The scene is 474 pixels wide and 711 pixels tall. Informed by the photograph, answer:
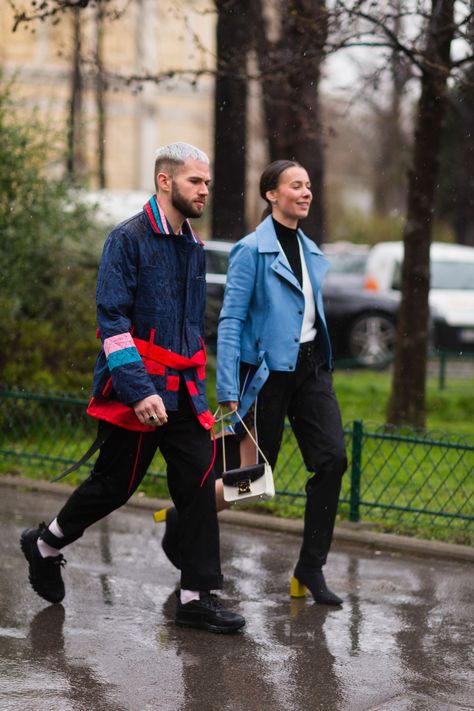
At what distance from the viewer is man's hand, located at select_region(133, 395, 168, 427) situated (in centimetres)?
479

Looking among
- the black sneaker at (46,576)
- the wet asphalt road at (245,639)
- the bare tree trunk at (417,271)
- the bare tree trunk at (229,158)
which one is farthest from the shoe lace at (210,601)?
the bare tree trunk at (229,158)

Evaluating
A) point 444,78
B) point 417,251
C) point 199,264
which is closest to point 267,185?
point 199,264

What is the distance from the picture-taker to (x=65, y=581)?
232 inches

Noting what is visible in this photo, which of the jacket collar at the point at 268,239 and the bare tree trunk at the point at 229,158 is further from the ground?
the bare tree trunk at the point at 229,158

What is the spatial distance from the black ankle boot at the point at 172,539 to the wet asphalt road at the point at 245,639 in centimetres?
15

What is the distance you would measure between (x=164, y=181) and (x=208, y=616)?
72.2 inches

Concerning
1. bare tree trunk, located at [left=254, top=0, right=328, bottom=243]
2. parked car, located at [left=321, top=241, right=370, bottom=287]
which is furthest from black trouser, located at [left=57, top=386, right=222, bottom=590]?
parked car, located at [left=321, top=241, right=370, bottom=287]

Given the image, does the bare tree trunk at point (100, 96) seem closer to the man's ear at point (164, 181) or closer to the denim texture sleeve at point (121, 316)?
the man's ear at point (164, 181)

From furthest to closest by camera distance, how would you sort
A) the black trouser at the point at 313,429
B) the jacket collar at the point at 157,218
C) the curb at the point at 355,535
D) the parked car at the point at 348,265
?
the parked car at the point at 348,265
the curb at the point at 355,535
the black trouser at the point at 313,429
the jacket collar at the point at 157,218

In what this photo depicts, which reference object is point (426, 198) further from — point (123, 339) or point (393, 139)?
point (393, 139)

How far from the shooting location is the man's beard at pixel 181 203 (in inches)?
201

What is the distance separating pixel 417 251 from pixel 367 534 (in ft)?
12.1

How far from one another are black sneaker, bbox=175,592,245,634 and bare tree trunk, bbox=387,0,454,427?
5216mm

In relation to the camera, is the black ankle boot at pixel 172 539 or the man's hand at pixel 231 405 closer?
the man's hand at pixel 231 405
